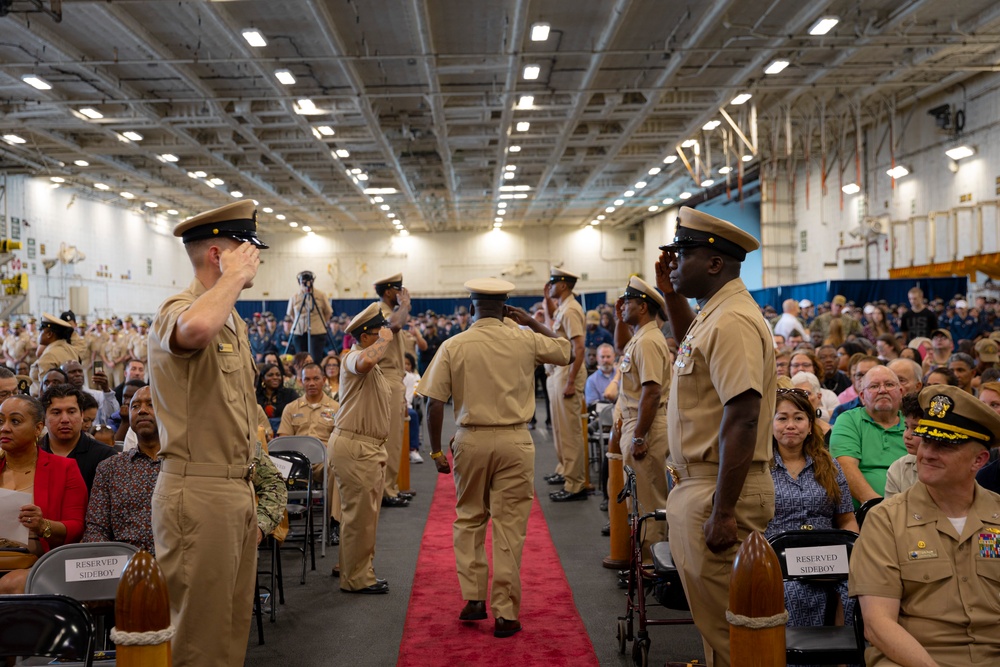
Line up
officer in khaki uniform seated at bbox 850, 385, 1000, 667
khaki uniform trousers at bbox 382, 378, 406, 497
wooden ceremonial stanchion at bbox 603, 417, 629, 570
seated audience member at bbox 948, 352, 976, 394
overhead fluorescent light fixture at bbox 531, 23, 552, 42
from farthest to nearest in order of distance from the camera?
overhead fluorescent light fixture at bbox 531, 23, 552, 42, khaki uniform trousers at bbox 382, 378, 406, 497, seated audience member at bbox 948, 352, 976, 394, wooden ceremonial stanchion at bbox 603, 417, 629, 570, officer in khaki uniform seated at bbox 850, 385, 1000, 667

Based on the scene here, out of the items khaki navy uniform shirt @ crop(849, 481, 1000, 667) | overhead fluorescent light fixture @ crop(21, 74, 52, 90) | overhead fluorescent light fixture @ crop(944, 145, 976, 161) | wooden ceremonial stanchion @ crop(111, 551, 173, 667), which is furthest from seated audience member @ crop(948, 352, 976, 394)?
overhead fluorescent light fixture @ crop(21, 74, 52, 90)

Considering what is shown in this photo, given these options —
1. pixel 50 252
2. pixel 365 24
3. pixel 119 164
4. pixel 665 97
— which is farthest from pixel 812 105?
pixel 50 252

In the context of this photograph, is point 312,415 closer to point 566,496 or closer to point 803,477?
point 566,496

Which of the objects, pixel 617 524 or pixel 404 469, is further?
pixel 404 469

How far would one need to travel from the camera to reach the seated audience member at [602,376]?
9.94 meters

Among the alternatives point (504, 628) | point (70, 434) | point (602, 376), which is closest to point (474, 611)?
point (504, 628)

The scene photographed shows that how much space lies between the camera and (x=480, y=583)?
5086 mm

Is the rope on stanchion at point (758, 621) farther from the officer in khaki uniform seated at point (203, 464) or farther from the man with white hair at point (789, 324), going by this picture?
the man with white hair at point (789, 324)

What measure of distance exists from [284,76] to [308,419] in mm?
8839

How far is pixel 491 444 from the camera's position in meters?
4.94

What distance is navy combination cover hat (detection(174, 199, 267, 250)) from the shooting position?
10.1ft

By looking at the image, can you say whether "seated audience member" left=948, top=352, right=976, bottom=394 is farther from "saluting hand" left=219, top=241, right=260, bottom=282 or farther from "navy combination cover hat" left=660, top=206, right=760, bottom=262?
"saluting hand" left=219, top=241, right=260, bottom=282

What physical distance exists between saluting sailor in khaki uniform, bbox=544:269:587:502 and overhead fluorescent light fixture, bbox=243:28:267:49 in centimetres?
647

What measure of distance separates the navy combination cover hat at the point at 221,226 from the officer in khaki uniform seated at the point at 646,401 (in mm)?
3245
